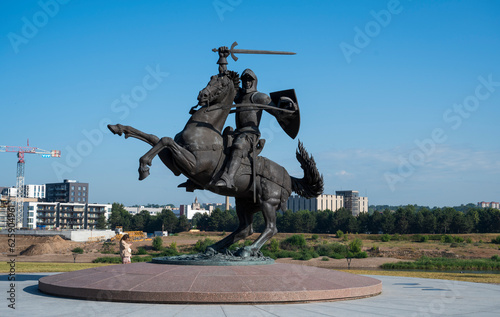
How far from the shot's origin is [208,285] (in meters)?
10.2

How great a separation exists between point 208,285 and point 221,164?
11.5 feet

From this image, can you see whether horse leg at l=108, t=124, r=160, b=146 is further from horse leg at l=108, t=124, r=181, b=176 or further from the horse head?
the horse head

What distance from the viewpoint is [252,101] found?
13781mm

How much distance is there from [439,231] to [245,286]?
272 ft

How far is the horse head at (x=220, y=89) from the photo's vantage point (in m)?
Result: 12.7

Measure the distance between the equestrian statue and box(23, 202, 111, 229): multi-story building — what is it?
12590cm

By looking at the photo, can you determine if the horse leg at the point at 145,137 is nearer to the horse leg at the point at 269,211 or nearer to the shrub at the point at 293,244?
the horse leg at the point at 269,211

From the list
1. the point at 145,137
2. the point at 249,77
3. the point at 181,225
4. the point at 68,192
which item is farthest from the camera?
the point at 68,192

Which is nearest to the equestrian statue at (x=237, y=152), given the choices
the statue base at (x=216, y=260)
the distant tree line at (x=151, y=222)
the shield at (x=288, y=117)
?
the shield at (x=288, y=117)

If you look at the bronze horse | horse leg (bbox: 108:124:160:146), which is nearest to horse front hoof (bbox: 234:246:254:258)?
the bronze horse

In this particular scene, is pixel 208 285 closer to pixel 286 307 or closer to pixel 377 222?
pixel 286 307

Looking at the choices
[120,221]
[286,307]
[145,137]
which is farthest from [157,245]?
[120,221]

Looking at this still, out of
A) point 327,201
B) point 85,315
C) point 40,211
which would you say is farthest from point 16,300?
point 327,201

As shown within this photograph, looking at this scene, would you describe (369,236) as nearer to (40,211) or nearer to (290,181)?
(290,181)
